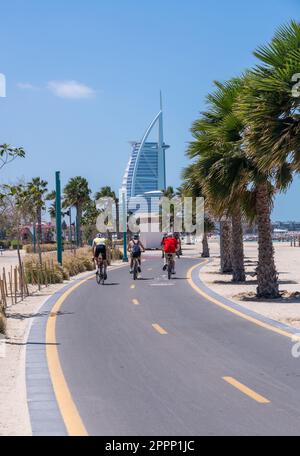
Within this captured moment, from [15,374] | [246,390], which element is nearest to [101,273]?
[15,374]

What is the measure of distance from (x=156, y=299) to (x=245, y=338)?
25.9 feet

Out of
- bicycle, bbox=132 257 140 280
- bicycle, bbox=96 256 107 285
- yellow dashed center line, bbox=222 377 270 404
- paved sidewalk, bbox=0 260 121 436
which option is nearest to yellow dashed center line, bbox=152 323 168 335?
paved sidewalk, bbox=0 260 121 436

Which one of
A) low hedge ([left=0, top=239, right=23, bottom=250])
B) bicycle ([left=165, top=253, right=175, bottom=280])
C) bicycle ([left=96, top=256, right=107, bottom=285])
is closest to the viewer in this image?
bicycle ([left=96, top=256, right=107, bottom=285])

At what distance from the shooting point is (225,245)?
113 feet

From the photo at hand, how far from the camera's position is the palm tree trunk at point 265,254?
821 inches

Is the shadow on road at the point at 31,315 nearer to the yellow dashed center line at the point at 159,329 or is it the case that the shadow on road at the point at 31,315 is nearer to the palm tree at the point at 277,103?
the yellow dashed center line at the point at 159,329

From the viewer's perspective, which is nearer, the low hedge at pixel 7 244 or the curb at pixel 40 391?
the curb at pixel 40 391

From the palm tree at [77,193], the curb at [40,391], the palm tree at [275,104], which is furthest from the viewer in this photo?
the palm tree at [77,193]

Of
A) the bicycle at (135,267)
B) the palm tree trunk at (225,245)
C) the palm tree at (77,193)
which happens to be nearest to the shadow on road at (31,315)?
the bicycle at (135,267)

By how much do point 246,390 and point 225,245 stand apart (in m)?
25.7

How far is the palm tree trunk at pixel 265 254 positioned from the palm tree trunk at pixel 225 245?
39.9 feet

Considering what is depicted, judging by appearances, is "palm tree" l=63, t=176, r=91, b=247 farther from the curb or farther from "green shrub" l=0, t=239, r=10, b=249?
the curb

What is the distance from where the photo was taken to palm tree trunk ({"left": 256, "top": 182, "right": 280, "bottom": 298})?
20.8 m

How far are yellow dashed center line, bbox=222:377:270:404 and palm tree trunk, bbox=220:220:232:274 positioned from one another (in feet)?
79.1
